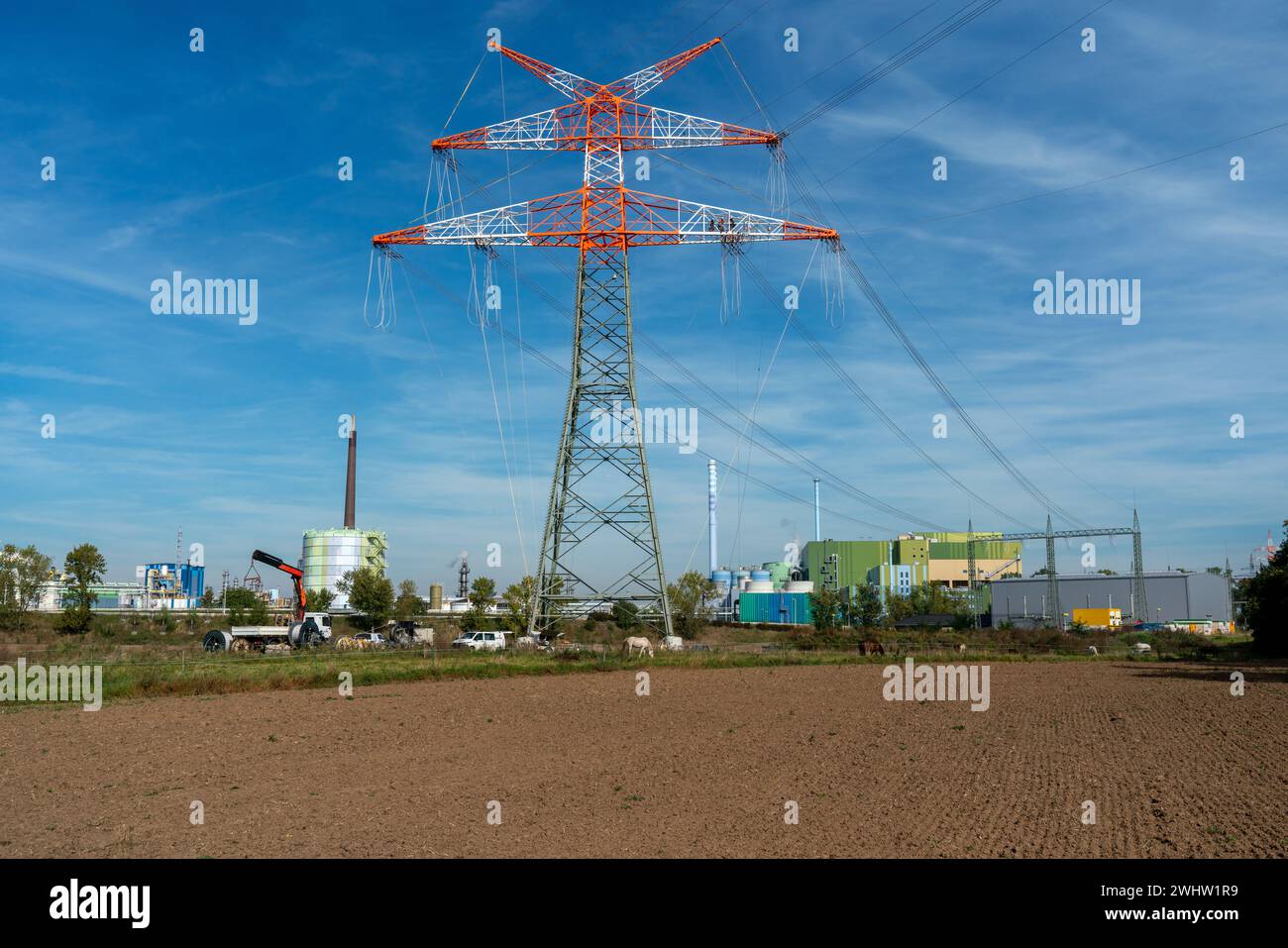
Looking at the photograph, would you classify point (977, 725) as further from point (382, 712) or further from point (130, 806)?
point (130, 806)

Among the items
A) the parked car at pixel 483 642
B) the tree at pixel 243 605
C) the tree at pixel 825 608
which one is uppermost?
the tree at pixel 243 605

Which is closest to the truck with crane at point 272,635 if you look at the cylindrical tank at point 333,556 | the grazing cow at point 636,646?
the grazing cow at point 636,646

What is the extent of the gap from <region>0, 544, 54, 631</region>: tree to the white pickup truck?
1954 cm

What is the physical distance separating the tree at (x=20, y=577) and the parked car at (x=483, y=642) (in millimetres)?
30357

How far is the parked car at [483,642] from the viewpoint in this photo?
50.5 meters

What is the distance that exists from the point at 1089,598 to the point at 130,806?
460 feet

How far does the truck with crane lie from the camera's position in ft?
166

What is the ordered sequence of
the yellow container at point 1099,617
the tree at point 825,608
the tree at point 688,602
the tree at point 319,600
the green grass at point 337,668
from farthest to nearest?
1. the yellow container at point 1099,617
2. the tree at point 319,600
3. the tree at point 825,608
4. the tree at point 688,602
5. the green grass at point 337,668

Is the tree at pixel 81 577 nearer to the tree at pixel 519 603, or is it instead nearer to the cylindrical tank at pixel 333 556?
the tree at pixel 519 603

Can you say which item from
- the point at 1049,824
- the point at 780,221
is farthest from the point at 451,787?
the point at 780,221

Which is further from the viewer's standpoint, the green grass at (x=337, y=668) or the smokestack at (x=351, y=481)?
the smokestack at (x=351, y=481)

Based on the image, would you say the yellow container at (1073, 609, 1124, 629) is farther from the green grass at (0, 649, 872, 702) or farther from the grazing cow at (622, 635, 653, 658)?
the grazing cow at (622, 635, 653, 658)

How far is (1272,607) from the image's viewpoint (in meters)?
56.3

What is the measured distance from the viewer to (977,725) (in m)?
24.2
